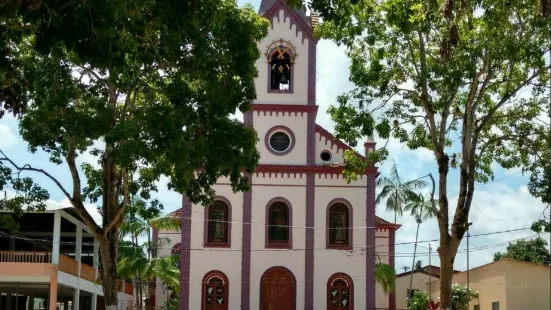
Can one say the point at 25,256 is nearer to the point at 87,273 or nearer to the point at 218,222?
the point at 87,273

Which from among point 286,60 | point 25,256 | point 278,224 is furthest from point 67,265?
point 286,60

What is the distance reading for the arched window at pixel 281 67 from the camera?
39.9 meters

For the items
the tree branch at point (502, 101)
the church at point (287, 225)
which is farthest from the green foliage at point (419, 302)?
the tree branch at point (502, 101)

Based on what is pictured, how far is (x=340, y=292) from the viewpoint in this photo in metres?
38.4

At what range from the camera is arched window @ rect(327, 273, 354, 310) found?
38156 millimetres

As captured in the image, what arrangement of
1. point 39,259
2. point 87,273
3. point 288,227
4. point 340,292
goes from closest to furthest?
point 39,259
point 340,292
point 288,227
point 87,273

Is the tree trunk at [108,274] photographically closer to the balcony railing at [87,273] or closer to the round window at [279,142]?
the balcony railing at [87,273]

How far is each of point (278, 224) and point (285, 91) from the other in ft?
19.9

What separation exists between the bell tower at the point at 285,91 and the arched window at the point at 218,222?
266 centimetres

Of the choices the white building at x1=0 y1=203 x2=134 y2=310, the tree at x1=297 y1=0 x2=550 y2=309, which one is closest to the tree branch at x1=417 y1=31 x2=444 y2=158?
the tree at x1=297 y1=0 x2=550 y2=309

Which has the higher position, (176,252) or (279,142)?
(279,142)

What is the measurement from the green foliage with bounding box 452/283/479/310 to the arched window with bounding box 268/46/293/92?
12.8m

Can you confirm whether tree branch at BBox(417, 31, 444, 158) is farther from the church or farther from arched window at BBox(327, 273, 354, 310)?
arched window at BBox(327, 273, 354, 310)

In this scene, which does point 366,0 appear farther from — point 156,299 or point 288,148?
point 156,299
